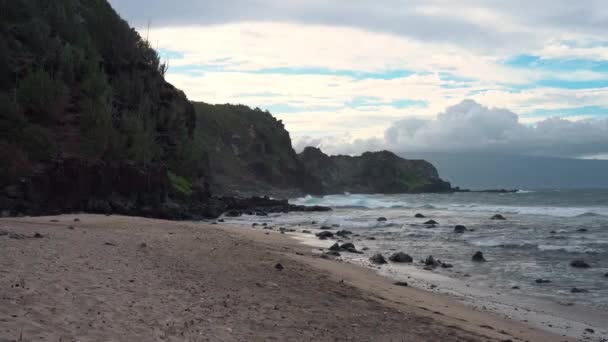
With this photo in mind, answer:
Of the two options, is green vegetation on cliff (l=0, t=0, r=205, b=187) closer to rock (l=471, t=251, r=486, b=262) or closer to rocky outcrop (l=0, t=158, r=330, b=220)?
rocky outcrop (l=0, t=158, r=330, b=220)

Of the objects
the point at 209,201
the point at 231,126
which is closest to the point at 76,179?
the point at 209,201

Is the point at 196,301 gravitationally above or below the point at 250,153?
below

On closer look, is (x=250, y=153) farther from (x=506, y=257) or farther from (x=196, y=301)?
(x=196, y=301)

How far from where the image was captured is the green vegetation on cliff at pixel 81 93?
33.8 meters

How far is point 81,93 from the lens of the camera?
4153 cm

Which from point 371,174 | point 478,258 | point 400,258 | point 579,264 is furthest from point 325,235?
point 371,174

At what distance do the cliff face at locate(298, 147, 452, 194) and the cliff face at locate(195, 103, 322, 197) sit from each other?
2477 cm

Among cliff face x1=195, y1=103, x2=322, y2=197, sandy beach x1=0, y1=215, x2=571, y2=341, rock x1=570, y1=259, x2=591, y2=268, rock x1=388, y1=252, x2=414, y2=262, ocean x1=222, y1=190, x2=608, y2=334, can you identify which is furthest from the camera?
cliff face x1=195, y1=103, x2=322, y2=197

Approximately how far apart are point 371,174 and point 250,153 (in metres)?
58.3

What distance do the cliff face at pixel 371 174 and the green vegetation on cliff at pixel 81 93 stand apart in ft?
385

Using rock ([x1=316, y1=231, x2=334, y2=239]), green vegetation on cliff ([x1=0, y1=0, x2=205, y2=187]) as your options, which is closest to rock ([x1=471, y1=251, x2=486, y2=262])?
rock ([x1=316, y1=231, x2=334, y2=239])

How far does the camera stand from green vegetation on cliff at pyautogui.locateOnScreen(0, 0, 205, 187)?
33844 mm

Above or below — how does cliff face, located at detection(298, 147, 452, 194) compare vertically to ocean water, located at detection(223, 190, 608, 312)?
above

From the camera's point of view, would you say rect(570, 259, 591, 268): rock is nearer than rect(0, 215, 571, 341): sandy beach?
No
